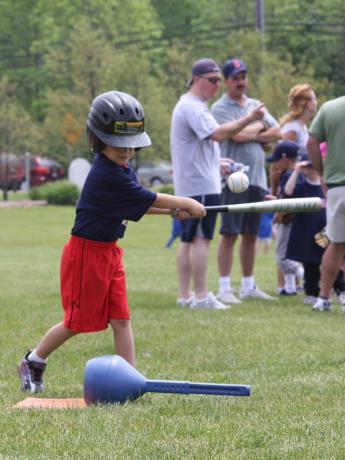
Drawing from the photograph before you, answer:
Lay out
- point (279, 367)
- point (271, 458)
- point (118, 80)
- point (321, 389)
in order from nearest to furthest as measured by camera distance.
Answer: point (271, 458) → point (321, 389) → point (279, 367) → point (118, 80)

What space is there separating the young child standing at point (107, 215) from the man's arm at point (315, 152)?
11.6 ft

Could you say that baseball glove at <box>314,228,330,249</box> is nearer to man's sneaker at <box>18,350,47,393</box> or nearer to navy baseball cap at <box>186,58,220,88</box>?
navy baseball cap at <box>186,58,220,88</box>

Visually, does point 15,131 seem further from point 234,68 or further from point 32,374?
point 32,374

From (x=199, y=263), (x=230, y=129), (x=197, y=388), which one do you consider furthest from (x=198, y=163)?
(x=197, y=388)

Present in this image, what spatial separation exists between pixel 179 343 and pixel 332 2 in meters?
45.8

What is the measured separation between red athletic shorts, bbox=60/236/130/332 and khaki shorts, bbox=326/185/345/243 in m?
3.56

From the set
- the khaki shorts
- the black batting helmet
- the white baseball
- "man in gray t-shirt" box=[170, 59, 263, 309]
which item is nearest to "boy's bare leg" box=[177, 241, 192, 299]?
"man in gray t-shirt" box=[170, 59, 263, 309]

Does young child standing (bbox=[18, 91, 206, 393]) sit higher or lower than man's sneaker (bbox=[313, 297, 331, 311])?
higher

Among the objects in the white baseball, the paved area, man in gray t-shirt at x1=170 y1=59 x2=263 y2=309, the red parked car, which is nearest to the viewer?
the white baseball

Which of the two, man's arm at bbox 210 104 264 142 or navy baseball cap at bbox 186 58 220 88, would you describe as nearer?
man's arm at bbox 210 104 264 142

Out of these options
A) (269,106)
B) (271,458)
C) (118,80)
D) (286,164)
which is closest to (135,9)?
(118,80)

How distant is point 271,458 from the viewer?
4227mm

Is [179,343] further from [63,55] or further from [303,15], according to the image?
[303,15]

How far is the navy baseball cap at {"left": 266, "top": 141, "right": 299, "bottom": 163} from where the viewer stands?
10742 millimetres
